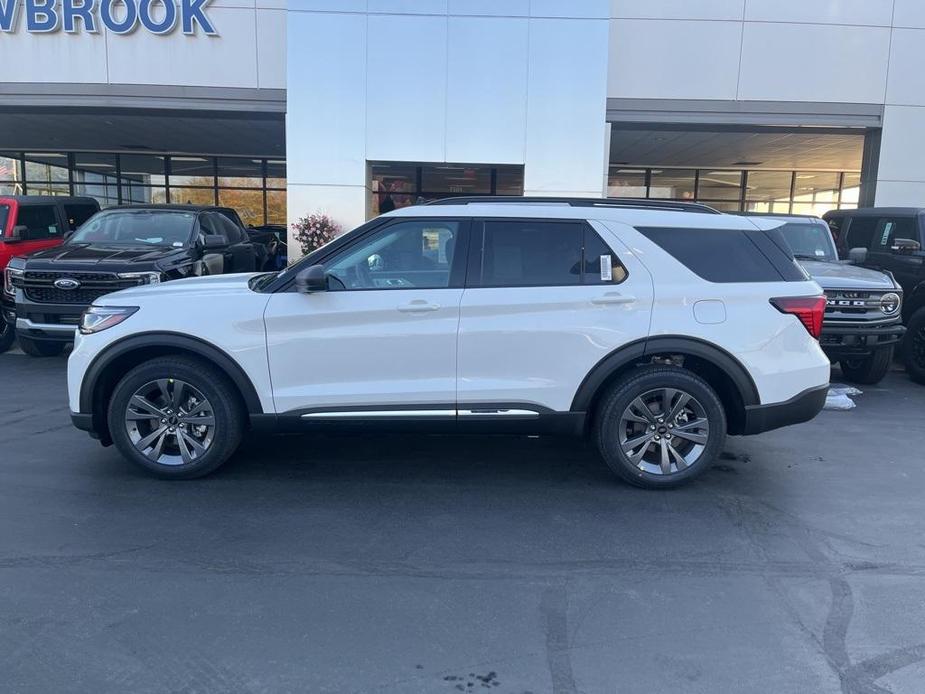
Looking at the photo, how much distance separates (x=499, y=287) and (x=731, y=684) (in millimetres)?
2785

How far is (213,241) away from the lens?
33.9 feet

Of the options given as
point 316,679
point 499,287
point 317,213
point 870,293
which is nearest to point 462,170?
point 317,213

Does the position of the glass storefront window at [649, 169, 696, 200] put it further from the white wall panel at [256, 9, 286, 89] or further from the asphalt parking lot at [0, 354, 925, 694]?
the asphalt parking lot at [0, 354, 925, 694]

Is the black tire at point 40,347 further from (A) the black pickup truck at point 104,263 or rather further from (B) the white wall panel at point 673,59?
(B) the white wall panel at point 673,59

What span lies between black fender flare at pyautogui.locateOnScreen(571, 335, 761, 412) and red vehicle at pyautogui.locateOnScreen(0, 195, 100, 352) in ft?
28.2

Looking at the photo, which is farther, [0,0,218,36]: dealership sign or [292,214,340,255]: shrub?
[0,0,218,36]: dealership sign

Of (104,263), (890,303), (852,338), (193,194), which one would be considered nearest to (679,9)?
(890,303)

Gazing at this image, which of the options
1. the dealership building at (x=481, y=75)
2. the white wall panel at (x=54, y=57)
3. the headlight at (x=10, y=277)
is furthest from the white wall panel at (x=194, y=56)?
the headlight at (x=10, y=277)

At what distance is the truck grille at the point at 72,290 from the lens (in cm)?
880

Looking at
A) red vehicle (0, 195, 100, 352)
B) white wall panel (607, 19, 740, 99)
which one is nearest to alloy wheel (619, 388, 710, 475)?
red vehicle (0, 195, 100, 352)

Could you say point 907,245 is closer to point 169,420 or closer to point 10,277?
point 169,420

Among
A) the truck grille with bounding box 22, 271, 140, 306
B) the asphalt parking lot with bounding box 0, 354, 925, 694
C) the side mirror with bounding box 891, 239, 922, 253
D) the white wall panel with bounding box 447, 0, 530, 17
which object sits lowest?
the asphalt parking lot with bounding box 0, 354, 925, 694

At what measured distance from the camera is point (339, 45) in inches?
545

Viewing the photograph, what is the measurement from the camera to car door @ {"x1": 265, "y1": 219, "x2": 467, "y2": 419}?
501 cm
